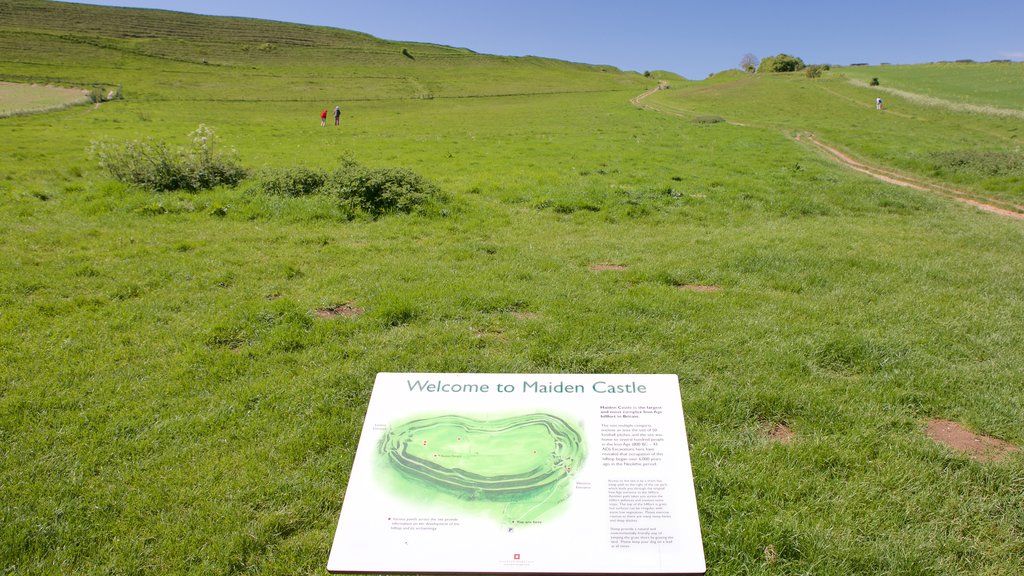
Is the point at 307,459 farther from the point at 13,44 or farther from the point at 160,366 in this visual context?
the point at 13,44

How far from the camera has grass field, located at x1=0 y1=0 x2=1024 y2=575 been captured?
359cm

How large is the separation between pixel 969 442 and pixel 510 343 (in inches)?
169

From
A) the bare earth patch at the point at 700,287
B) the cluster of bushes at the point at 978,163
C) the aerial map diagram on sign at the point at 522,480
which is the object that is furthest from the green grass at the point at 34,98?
the cluster of bushes at the point at 978,163

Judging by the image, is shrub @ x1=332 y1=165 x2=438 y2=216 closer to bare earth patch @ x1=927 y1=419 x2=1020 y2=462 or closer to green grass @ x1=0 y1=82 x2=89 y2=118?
bare earth patch @ x1=927 y1=419 x2=1020 y2=462

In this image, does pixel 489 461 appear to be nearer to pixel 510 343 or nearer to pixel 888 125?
pixel 510 343

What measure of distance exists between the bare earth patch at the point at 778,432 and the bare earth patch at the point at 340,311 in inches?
191

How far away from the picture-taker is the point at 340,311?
6.86 meters

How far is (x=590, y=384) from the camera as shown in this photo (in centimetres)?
352

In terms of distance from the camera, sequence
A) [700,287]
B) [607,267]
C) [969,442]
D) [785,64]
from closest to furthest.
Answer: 1. [969,442]
2. [700,287]
3. [607,267]
4. [785,64]

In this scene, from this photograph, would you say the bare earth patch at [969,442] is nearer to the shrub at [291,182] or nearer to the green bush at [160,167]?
the shrub at [291,182]

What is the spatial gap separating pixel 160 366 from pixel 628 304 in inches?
217

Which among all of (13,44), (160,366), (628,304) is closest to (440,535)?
(160,366)

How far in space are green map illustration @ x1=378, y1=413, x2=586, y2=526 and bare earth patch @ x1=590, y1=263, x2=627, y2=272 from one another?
18.1 ft

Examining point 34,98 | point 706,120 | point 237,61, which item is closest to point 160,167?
point 706,120
